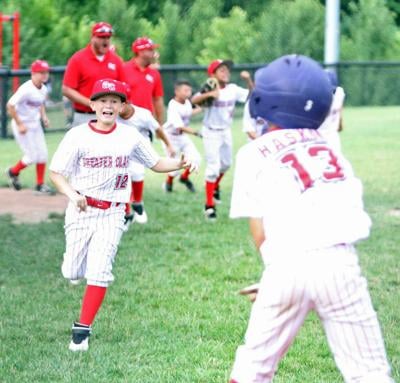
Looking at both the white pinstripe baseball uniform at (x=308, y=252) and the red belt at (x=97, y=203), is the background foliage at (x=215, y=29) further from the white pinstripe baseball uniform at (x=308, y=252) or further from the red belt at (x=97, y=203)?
the white pinstripe baseball uniform at (x=308, y=252)

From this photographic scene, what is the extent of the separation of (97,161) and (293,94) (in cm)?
292

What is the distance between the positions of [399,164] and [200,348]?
1219 cm

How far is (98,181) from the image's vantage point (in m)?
7.09

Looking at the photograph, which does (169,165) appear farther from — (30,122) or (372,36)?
(372,36)

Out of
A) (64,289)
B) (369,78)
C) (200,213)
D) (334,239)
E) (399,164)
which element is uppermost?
(334,239)

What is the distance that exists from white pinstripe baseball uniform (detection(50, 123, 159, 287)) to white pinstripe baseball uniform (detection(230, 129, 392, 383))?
265cm

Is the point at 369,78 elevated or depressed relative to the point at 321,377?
depressed

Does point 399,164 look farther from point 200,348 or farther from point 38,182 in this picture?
point 200,348

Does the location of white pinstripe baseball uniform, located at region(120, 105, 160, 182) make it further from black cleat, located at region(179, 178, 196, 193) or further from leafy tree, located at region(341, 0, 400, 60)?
leafy tree, located at region(341, 0, 400, 60)

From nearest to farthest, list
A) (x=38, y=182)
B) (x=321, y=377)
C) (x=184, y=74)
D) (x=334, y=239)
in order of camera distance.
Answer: (x=334, y=239) < (x=321, y=377) < (x=38, y=182) < (x=184, y=74)

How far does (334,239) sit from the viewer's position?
4.34 metres

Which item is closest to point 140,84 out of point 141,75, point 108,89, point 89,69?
point 141,75

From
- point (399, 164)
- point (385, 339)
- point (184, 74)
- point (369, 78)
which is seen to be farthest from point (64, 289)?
point (369, 78)

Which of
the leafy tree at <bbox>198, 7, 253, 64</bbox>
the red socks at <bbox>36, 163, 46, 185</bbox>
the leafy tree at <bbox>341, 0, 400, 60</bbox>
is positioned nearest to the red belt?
the red socks at <bbox>36, 163, 46, 185</bbox>
